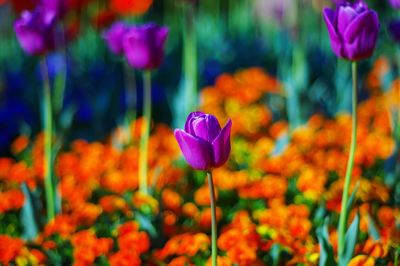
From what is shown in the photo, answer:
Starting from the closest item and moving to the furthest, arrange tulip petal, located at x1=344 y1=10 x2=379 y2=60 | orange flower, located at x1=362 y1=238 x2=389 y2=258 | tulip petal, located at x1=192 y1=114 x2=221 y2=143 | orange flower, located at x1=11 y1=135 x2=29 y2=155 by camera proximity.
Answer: tulip petal, located at x1=192 y1=114 x2=221 y2=143 → tulip petal, located at x1=344 y1=10 x2=379 y2=60 → orange flower, located at x1=362 y1=238 x2=389 y2=258 → orange flower, located at x1=11 y1=135 x2=29 y2=155

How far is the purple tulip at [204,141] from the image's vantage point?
1.22 m

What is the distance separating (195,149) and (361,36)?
1.58 feet

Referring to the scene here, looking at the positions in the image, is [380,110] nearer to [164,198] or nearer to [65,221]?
[164,198]

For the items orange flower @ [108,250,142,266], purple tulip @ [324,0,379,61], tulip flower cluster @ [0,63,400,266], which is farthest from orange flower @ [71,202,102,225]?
purple tulip @ [324,0,379,61]

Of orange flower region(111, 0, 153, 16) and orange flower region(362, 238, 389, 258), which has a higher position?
orange flower region(111, 0, 153, 16)

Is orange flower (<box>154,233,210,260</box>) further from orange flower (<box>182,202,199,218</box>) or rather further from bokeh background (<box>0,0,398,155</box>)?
bokeh background (<box>0,0,398,155</box>)

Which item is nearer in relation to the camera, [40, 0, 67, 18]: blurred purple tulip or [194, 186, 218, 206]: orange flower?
[194, 186, 218, 206]: orange flower

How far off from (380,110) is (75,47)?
8.16 ft

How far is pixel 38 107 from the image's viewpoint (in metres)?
3.41

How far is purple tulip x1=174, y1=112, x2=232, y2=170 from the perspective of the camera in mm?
1221

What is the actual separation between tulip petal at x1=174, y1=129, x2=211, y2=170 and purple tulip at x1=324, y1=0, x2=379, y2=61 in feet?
1.41

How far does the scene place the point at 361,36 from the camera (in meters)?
1.45

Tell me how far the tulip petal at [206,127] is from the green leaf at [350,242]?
44 cm

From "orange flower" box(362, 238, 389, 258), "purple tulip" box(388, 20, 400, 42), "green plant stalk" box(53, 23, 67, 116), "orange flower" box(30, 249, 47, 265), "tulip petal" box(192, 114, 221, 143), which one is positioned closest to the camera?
"tulip petal" box(192, 114, 221, 143)
